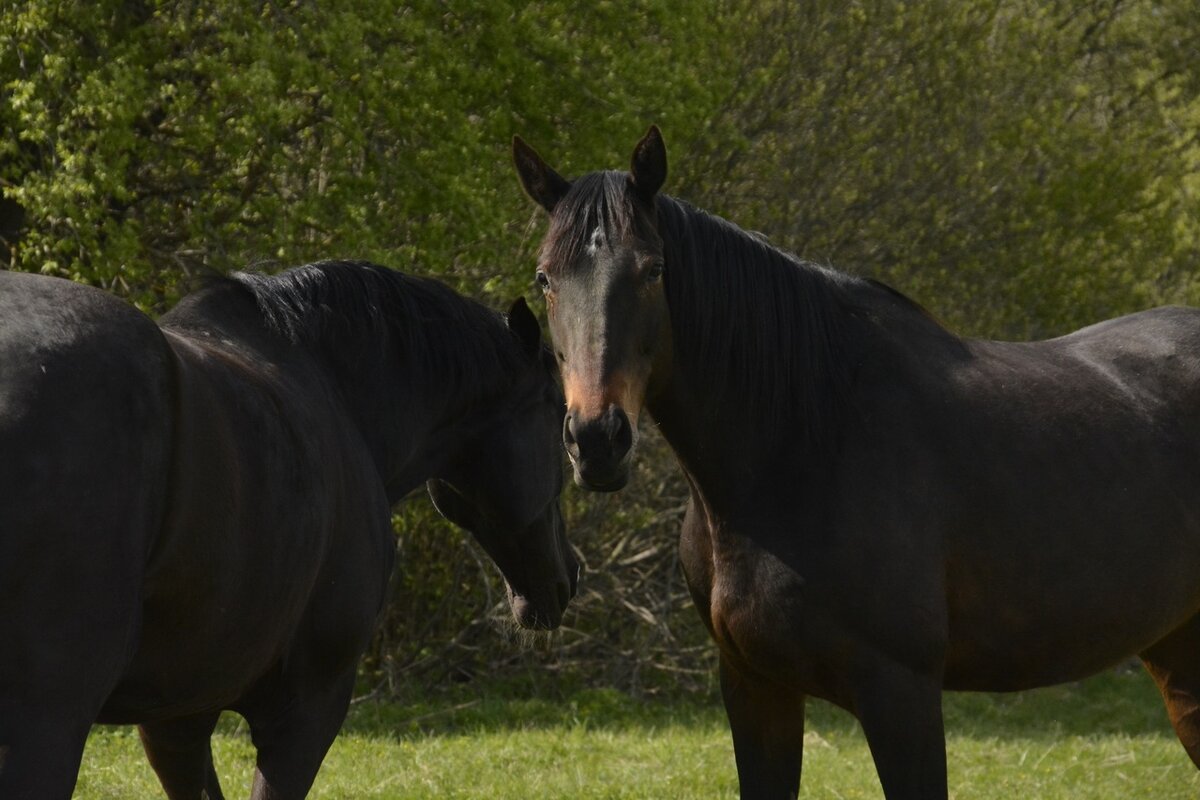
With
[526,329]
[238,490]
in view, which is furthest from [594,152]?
[238,490]

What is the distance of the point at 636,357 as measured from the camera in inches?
140

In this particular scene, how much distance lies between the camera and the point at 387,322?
436 centimetres

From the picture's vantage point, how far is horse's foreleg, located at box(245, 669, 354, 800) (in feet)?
11.9

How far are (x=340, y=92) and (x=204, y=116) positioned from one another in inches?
29.4

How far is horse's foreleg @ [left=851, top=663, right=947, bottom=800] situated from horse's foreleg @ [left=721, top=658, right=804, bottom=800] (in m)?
0.38

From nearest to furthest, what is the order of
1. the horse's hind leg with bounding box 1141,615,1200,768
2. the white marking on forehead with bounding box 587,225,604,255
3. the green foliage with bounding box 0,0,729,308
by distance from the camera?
the white marking on forehead with bounding box 587,225,604,255 < the horse's hind leg with bounding box 1141,615,1200,768 < the green foliage with bounding box 0,0,729,308

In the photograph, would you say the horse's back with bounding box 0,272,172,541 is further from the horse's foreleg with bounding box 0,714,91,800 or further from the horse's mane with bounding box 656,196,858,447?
the horse's mane with bounding box 656,196,858,447

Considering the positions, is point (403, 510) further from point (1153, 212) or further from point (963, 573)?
point (1153, 212)

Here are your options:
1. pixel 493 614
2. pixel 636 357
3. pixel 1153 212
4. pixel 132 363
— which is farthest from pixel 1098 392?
pixel 1153 212

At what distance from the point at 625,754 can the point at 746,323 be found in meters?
3.96

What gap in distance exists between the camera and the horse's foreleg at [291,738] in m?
3.64

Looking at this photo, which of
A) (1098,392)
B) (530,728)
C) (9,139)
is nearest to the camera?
(1098,392)

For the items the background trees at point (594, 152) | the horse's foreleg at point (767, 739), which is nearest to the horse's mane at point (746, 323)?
the horse's foreleg at point (767, 739)

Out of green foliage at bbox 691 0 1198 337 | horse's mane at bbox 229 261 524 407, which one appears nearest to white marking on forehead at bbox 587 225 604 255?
horse's mane at bbox 229 261 524 407
